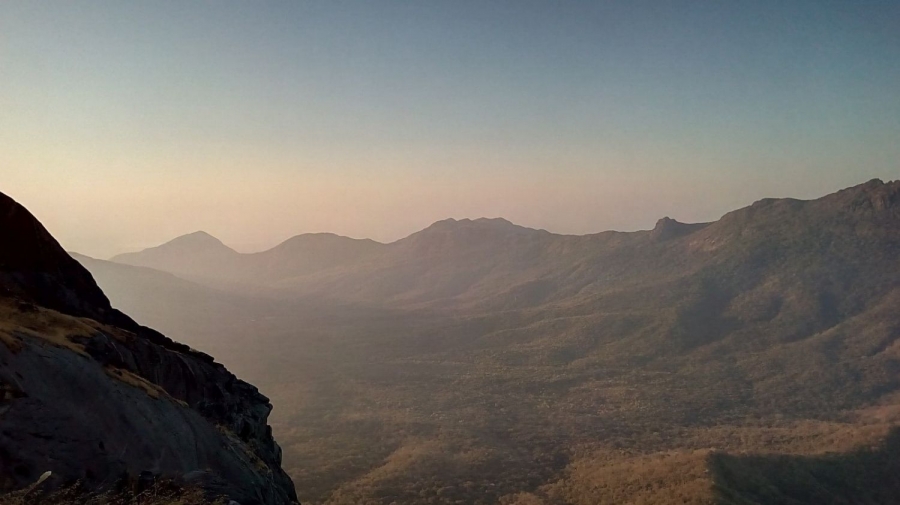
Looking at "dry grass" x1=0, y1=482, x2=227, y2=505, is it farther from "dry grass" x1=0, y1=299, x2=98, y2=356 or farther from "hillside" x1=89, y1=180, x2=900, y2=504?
"hillside" x1=89, y1=180, x2=900, y2=504

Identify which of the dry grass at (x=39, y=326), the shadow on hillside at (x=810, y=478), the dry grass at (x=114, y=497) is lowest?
the shadow on hillside at (x=810, y=478)

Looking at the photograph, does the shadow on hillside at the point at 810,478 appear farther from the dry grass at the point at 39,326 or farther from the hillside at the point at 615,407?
the dry grass at the point at 39,326


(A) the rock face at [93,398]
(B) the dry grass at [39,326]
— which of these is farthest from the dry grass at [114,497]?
(B) the dry grass at [39,326]

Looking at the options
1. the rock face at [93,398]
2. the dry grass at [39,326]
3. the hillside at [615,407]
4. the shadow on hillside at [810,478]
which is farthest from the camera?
the hillside at [615,407]

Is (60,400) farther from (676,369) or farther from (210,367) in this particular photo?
(676,369)

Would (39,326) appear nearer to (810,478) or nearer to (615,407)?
(810,478)

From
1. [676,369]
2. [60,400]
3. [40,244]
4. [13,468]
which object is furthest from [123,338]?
[676,369]
